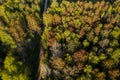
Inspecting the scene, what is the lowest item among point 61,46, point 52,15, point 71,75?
point 71,75

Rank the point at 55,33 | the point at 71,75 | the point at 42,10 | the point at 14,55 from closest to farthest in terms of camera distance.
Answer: the point at 71,75
the point at 14,55
the point at 55,33
the point at 42,10

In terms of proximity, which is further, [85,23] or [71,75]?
[85,23]

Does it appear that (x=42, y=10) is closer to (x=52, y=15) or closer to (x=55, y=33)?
(x=52, y=15)

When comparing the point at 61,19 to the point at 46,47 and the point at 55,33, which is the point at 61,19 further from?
the point at 46,47

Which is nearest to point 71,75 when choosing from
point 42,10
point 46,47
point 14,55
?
point 46,47

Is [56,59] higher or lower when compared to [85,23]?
lower

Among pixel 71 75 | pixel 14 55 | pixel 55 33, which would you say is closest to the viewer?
pixel 71 75

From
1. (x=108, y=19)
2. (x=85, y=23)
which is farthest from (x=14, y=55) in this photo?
(x=108, y=19)
